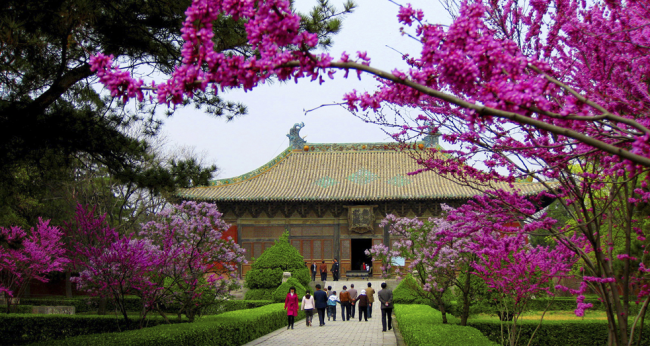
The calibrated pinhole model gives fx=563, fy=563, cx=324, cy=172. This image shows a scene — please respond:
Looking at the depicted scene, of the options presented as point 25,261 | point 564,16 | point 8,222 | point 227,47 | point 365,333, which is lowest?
point 365,333

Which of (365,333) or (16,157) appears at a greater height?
(16,157)

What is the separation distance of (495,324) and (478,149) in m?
8.20

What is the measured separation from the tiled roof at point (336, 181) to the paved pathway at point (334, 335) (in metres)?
11.0

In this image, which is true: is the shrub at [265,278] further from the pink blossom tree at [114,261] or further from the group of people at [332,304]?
the pink blossom tree at [114,261]

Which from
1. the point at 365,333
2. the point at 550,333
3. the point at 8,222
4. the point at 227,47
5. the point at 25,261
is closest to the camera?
the point at 227,47

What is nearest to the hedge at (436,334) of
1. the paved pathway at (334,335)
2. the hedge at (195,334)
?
the paved pathway at (334,335)

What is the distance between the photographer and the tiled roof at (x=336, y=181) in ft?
90.6

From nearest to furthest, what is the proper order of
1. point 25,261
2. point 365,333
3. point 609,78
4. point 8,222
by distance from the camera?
point 609,78, point 365,333, point 25,261, point 8,222

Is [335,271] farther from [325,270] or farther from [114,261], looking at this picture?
[114,261]

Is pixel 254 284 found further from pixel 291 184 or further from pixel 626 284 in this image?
pixel 626 284

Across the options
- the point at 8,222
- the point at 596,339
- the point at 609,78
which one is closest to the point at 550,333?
the point at 596,339

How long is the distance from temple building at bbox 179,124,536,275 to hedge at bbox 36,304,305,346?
556 inches

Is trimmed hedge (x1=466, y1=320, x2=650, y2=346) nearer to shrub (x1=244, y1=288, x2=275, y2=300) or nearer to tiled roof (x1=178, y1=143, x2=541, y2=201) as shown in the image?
shrub (x1=244, y1=288, x2=275, y2=300)

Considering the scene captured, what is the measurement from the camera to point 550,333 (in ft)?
40.8
